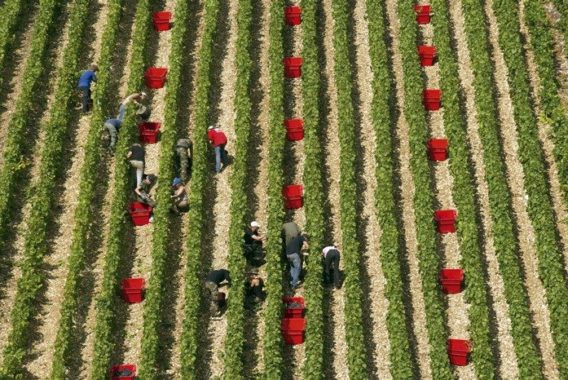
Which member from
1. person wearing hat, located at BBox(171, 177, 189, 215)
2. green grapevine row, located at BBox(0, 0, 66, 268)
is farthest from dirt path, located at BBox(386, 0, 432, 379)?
green grapevine row, located at BBox(0, 0, 66, 268)

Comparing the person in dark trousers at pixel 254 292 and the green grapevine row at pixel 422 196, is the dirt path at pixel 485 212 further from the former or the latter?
the person in dark trousers at pixel 254 292

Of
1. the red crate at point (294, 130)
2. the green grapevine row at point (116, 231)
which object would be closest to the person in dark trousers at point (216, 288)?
the green grapevine row at point (116, 231)

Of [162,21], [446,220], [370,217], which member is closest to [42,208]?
[370,217]

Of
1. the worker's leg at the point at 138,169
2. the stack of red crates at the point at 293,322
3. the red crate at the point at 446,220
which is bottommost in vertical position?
the stack of red crates at the point at 293,322

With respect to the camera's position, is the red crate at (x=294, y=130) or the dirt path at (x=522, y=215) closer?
the dirt path at (x=522, y=215)

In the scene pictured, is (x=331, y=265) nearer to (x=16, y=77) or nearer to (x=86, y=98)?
(x=86, y=98)

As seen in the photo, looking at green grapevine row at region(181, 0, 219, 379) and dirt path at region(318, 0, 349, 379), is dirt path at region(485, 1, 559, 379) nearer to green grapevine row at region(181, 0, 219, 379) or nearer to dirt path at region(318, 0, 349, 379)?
dirt path at region(318, 0, 349, 379)
